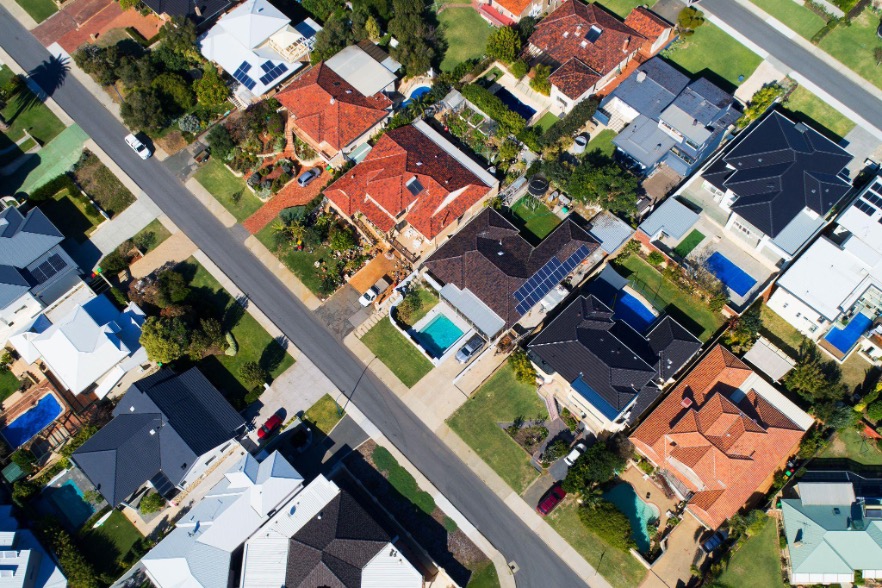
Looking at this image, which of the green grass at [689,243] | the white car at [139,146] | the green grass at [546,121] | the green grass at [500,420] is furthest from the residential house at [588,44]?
the white car at [139,146]

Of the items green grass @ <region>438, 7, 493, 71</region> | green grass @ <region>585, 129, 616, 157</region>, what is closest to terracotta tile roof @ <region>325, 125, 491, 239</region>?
green grass @ <region>585, 129, 616, 157</region>

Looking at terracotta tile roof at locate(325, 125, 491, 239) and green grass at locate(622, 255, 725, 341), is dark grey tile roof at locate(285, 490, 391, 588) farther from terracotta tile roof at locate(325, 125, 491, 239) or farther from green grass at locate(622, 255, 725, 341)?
green grass at locate(622, 255, 725, 341)

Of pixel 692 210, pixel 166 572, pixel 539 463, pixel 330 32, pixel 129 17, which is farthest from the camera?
pixel 129 17

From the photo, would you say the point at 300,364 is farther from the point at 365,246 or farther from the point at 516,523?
the point at 516,523

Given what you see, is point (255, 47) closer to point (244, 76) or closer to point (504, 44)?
point (244, 76)

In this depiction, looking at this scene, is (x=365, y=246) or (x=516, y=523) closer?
(x=516, y=523)

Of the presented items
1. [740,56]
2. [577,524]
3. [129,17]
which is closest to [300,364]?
[577,524]
